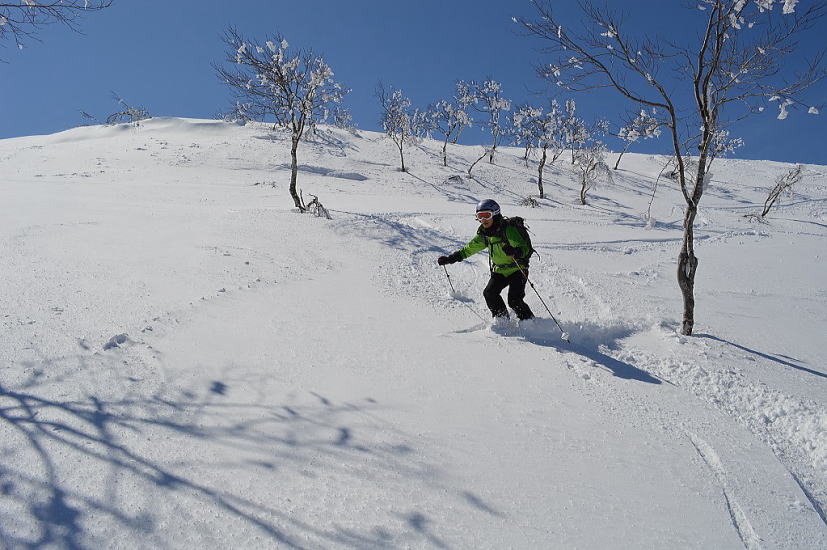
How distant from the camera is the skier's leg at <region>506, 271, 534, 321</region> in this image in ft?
16.9

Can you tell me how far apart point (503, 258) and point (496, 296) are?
0.46 meters

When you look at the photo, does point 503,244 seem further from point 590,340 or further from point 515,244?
point 590,340

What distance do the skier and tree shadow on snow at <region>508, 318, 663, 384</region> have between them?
9.1 inches

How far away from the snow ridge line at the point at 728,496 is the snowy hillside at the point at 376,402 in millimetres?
14

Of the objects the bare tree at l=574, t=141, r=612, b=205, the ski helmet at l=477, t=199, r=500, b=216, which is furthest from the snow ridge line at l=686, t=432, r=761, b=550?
the bare tree at l=574, t=141, r=612, b=205

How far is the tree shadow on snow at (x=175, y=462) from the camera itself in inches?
79.4

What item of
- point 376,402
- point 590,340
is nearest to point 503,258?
point 590,340

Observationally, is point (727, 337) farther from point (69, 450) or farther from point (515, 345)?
point (69, 450)

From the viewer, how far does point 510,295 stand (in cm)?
525

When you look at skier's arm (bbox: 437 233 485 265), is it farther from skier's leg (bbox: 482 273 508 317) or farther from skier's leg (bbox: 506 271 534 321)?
skier's leg (bbox: 506 271 534 321)

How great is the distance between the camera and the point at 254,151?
29547mm

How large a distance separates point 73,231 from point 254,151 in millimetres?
24419

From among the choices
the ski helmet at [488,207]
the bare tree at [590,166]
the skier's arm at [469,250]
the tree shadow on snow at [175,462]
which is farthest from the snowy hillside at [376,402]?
the bare tree at [590,166]

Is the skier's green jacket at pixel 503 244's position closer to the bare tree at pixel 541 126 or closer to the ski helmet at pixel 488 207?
the ski helmet at pixel 488 207
